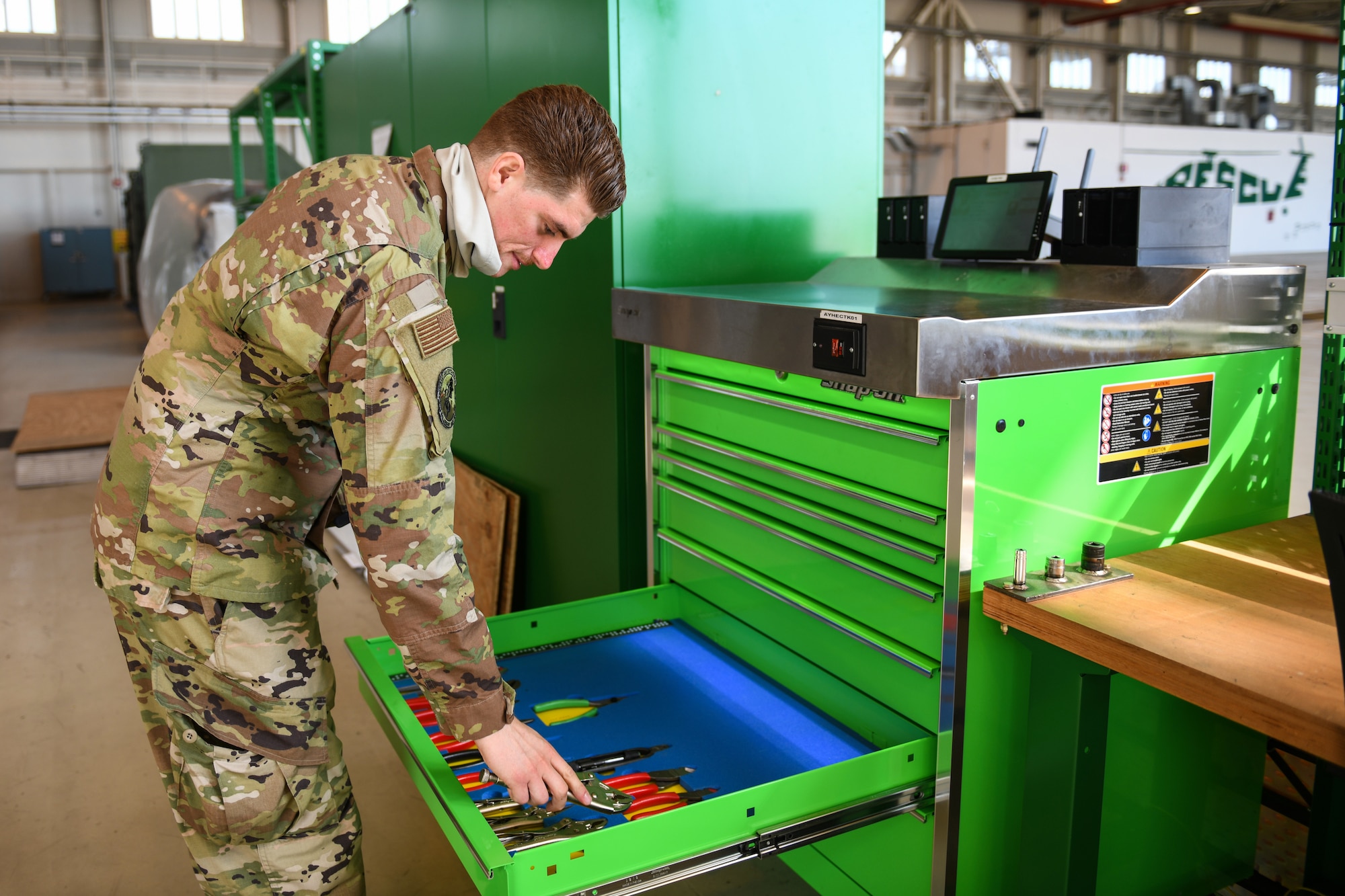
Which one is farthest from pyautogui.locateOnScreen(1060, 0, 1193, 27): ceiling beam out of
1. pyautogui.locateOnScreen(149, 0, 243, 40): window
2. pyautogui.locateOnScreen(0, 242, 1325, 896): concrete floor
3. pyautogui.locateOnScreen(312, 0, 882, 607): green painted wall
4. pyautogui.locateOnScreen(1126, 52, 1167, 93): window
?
pyautogui.locateOnScreen(149, 0, 243, 40): window

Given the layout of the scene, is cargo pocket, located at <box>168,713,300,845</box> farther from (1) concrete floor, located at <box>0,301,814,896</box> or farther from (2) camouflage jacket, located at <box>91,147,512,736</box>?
(1) concrete floor, located at <box>0,301,814,896</box>

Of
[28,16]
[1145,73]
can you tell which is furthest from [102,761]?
[1145,73]

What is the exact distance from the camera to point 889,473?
1490 mm

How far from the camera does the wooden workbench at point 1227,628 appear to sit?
101cm

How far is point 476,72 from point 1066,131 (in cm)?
557

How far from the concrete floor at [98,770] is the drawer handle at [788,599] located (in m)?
0.69

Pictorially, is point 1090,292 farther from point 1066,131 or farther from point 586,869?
point 1066,131

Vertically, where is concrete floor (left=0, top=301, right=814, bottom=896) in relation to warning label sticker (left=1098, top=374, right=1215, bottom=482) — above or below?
below

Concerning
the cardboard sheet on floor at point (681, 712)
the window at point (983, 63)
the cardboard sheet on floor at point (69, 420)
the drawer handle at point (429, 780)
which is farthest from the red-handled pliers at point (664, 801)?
the window at point (983, 63)

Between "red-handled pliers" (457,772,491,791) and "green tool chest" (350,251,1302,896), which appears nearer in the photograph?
"green tool chest" (350,251,1302,896)

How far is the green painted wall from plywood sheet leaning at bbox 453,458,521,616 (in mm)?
151

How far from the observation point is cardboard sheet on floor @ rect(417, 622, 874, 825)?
61.3 inches

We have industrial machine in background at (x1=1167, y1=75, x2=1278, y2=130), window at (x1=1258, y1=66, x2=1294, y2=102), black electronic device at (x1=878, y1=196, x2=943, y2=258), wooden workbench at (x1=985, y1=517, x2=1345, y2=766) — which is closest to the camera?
wooden workbench at (x1=985, y1=517, x2=1345, y2=766)

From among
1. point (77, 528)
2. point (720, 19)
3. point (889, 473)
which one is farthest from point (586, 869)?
point (77, 528)
